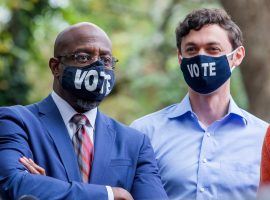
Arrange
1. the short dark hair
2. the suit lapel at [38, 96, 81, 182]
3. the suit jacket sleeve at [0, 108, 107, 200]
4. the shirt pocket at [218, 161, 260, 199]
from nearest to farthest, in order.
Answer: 1. the suit jacket sleeve at [0, 108, 107, 200]
2. the suit lapel at [38, 96, 81, 182]
3. the shirt pocket at [218, 161, 260, 199]
4. the short dark hair

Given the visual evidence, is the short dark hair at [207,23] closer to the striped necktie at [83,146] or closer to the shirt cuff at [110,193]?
the striped necktie at [83,146]

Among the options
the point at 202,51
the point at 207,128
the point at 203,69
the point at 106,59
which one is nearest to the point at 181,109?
the point at 207,128

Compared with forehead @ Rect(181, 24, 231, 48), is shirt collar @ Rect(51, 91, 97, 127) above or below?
below

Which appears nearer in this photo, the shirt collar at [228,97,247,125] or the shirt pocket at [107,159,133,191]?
the shirt pocket at [107,159,133,191]

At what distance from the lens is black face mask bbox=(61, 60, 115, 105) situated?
5.14 m

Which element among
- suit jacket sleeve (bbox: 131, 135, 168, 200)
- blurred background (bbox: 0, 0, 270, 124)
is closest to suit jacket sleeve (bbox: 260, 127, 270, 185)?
suit jacket sleeve (bbox: 131, 135, 168, 200)

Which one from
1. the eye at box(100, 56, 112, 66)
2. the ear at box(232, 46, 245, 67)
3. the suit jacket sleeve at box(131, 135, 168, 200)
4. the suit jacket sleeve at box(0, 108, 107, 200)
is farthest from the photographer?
the ear at box(232, 46, 245, 67)

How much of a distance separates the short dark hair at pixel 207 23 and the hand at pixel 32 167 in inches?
68.6

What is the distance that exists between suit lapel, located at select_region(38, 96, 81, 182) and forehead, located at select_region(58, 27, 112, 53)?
379 millimetres

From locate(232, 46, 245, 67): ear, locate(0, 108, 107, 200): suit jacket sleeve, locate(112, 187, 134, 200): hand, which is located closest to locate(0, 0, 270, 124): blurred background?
locate(232, 46, 245, 67): ear

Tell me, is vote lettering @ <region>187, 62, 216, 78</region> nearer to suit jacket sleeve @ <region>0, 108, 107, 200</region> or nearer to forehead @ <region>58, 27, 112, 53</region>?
forehead @ <region>58, 27, 112, 53</region>

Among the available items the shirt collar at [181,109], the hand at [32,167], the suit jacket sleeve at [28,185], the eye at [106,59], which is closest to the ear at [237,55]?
the shirt collar at [181,109]

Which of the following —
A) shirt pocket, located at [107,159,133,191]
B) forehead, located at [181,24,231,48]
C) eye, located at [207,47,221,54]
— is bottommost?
shirt pocket, located at [107,159,133,191]

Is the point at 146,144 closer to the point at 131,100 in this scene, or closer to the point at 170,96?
the point at 170,96
